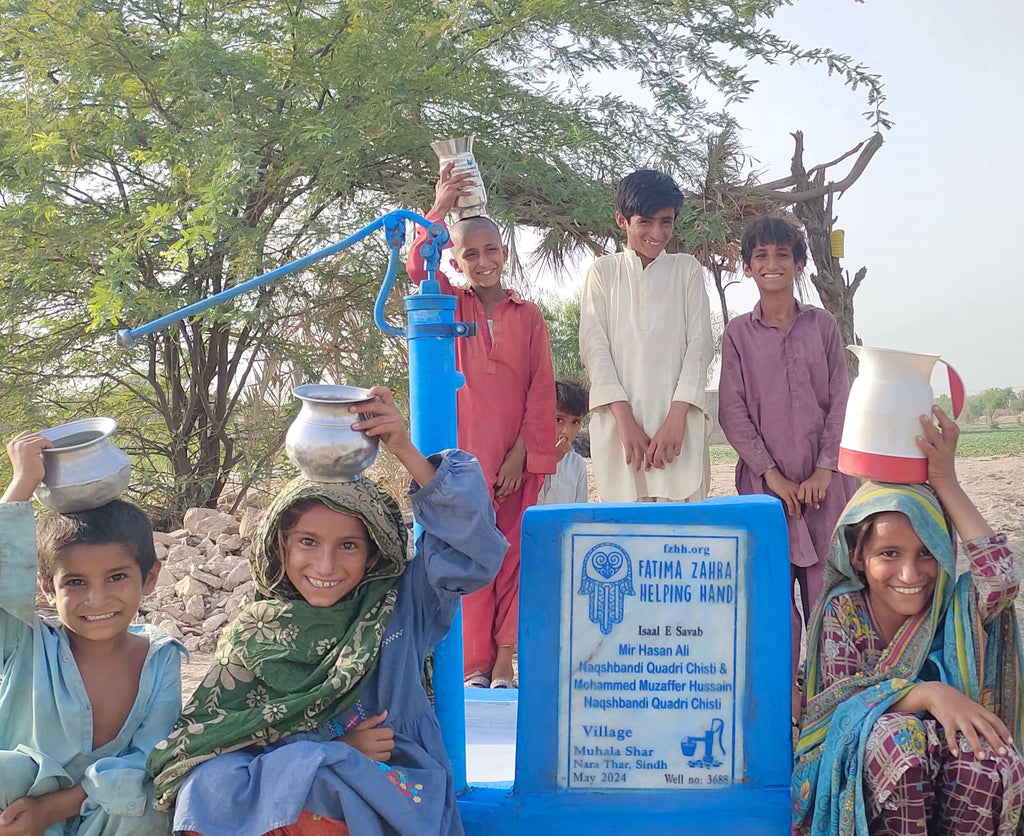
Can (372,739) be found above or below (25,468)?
below

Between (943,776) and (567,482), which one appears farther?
(567,482)

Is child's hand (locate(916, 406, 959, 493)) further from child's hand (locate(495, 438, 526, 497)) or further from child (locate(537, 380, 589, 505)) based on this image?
child (locate(537, 380, 589, 505))

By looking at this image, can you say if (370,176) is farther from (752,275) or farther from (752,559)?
(752,559)

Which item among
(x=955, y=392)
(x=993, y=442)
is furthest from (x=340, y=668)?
(x=993, y=442)

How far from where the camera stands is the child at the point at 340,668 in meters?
2.00

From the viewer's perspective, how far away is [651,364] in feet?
12.0

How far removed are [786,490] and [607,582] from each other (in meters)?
1.34

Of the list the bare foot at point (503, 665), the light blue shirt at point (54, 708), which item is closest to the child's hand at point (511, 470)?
the bare foot at point (503, 665)

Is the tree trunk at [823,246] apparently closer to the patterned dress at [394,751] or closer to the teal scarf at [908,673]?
the teal scarf at [908,673]

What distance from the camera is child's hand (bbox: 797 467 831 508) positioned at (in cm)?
343

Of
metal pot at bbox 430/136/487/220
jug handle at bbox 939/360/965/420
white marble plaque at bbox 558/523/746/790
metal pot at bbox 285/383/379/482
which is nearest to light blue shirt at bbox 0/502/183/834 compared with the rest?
metal pot at bbox 285/383/379/482

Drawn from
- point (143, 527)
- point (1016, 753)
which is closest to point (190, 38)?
point (143, 527)

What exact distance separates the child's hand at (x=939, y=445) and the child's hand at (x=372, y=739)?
1393 mm

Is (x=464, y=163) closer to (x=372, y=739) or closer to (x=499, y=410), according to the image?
(x=499, y=410)
